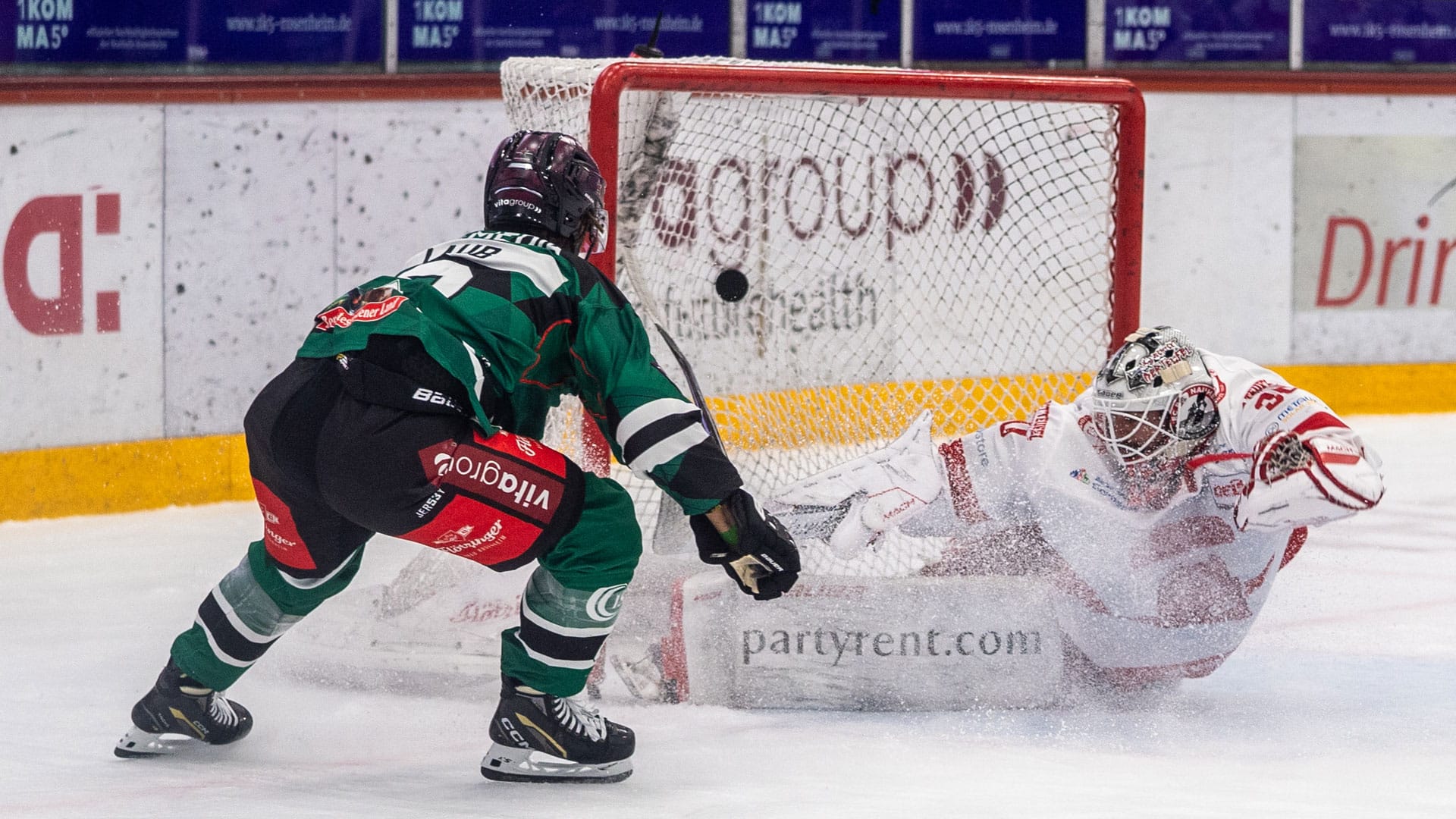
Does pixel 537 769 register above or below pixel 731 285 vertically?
below

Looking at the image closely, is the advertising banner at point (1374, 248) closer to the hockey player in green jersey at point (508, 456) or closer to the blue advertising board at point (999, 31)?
the blue advertising board at point (999, 31)

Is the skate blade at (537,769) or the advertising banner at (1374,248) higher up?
the advertising banner at (1374,248)

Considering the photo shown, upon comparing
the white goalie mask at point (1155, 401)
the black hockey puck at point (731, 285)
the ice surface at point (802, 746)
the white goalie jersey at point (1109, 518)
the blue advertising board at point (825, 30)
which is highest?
the blue advertising board at point (825, 30)

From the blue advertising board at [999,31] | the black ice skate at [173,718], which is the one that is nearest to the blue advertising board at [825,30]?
the blue advertising board at [999,31]

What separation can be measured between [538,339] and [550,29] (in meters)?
3.59

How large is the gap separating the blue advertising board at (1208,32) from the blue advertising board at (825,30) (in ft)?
2.93

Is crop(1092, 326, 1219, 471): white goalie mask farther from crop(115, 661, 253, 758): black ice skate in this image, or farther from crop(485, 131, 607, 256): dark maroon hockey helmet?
crop(115, 661, 253, 758): black ice skate

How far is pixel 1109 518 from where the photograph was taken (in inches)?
114

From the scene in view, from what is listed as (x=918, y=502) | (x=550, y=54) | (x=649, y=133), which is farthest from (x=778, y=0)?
(x=918, y=502)

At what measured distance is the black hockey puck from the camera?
140 inches

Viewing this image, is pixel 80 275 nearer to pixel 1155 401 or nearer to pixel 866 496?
pixel 866 496

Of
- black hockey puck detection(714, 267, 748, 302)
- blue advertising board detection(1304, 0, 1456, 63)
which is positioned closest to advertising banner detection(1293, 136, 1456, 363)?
blue advertising board detection(1304, 0, 1456, 63)

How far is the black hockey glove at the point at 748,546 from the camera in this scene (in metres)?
2.40

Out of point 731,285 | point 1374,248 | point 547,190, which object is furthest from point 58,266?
point 1374,248
